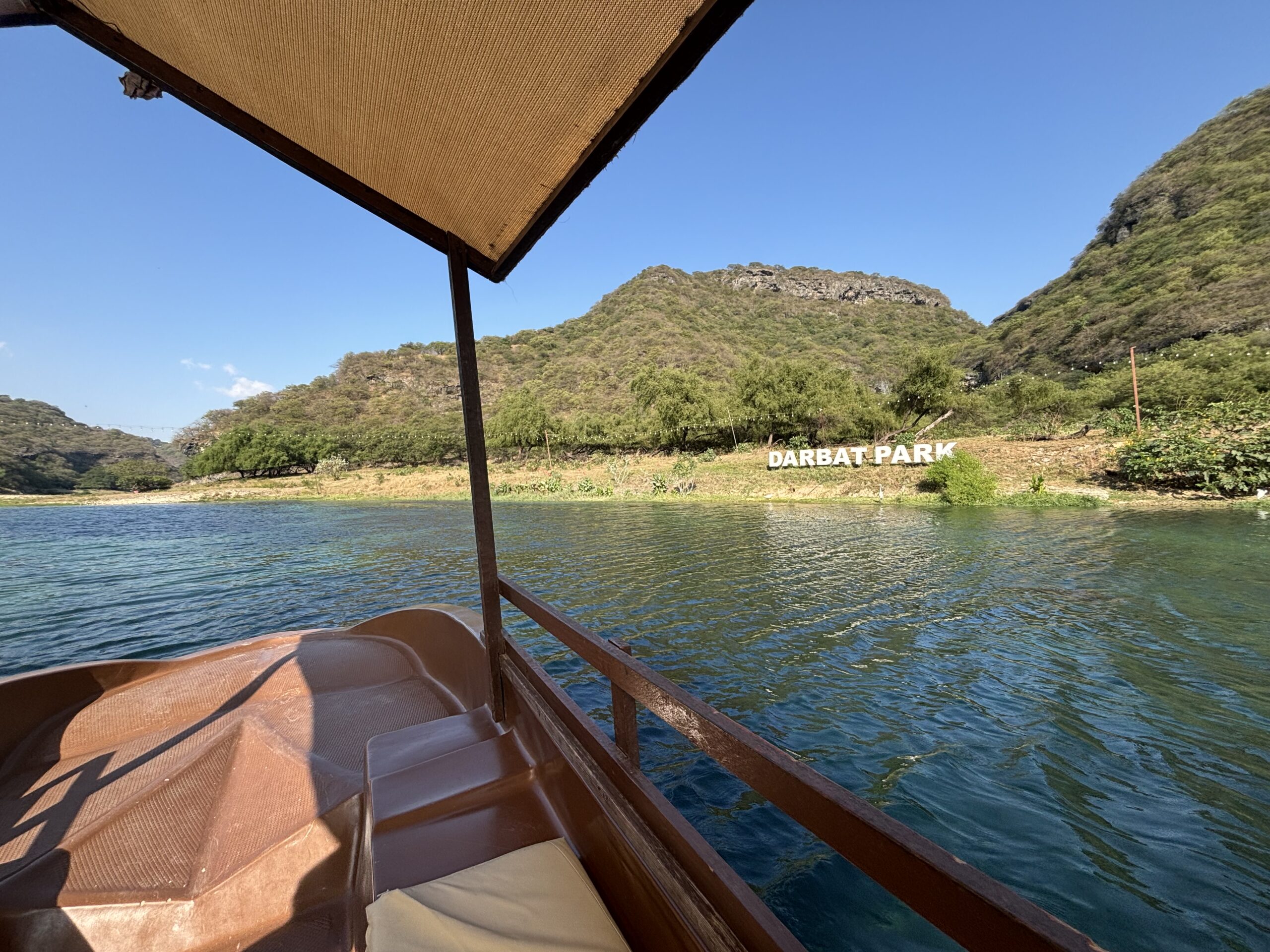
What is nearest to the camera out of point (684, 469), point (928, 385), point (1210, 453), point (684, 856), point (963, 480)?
point (684, 856)

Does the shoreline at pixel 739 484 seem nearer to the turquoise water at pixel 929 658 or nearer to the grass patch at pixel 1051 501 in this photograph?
the grass patch at pixel 1051 501

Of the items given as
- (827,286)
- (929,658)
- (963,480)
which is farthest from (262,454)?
(827,286)

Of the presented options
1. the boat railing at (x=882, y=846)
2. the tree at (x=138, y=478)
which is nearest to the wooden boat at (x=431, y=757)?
the boat railing at (x=882, y=846)

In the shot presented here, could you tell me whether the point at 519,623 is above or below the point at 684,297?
below

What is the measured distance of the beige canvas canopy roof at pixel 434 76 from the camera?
1.30 m

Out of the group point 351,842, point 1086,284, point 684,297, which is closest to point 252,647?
point 351,842

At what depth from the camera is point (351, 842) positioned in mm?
2195

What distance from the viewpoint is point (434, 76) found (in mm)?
1604

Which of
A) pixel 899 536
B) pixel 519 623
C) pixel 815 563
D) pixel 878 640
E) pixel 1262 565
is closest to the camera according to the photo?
pixel 878 640

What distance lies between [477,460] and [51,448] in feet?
352

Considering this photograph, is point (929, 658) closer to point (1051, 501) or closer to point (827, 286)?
point (1051, 501)

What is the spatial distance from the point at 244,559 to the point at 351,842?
15400mm

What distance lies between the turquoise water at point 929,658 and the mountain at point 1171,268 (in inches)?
1404

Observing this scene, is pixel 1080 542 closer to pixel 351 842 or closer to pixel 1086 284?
pixel 351 842
